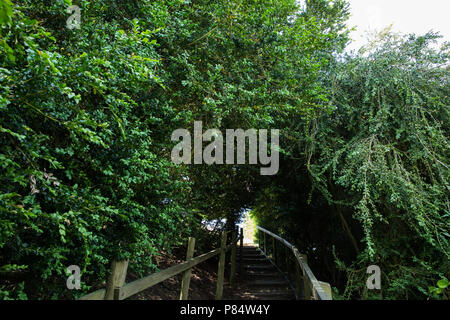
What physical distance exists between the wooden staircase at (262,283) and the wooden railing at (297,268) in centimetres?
18

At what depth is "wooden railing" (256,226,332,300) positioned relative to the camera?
2.21 meters

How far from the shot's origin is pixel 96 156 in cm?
216

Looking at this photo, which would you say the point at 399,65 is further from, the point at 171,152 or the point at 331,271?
the point at 331,271

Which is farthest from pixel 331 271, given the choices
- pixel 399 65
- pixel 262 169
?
pixel 399 65

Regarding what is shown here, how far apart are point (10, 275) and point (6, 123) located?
1090 millimetres

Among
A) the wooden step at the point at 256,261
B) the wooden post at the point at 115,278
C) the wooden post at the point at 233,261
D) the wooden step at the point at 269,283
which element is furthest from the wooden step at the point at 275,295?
the wooden post at the point at 115,278

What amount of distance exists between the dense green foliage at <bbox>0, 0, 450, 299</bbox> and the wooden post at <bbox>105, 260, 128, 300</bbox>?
0.43ft

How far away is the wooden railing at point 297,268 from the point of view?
2.21m

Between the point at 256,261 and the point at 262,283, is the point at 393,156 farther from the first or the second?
the point at 256,261

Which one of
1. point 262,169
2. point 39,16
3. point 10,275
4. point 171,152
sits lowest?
point 10,275

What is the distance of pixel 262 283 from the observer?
6.09m

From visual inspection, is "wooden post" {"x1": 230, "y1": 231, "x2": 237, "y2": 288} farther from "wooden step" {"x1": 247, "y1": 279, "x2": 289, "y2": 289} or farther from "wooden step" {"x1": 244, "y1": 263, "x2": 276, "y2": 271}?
"wooden step" {"x1": 244, "y1": 263, "x2": 276, "y2": 271}

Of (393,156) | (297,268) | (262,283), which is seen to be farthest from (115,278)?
(262,283)
